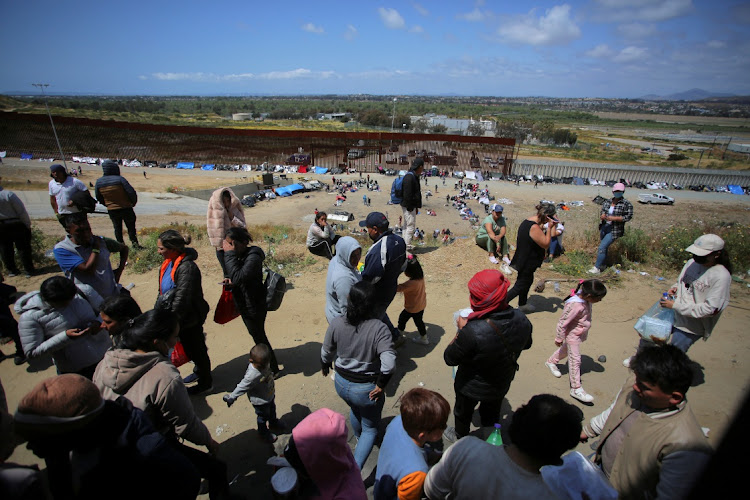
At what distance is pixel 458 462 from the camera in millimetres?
1668

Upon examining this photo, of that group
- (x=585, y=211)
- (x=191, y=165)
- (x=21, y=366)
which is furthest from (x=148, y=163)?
(x=585, y=211)

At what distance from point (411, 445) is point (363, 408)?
0.71 metres

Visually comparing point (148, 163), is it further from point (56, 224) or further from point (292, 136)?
point (56, 224)

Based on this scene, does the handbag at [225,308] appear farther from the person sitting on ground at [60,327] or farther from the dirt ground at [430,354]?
the person sitting on ground at [60,327]

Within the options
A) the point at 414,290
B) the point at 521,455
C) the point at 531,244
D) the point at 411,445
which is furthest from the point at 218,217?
the point at 521,455

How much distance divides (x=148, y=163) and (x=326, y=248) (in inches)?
1297

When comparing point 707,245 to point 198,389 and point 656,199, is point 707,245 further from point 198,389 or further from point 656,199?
point 656,199

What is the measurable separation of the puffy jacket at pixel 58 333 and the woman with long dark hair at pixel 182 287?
1.90 ft

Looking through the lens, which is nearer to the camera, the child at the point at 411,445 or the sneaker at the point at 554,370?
the child at the point at 411,445

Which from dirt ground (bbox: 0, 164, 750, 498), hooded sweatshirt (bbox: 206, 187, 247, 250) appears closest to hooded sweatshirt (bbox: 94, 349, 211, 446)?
dirt ground (bbox: 0, 164, 750, 498)

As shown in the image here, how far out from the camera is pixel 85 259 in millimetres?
3582

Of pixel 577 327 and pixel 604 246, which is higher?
pixel 577 327

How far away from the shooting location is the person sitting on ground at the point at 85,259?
11.4 feet

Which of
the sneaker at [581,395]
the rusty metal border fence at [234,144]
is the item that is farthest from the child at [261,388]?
the rusty metal border fence at [234,144]
